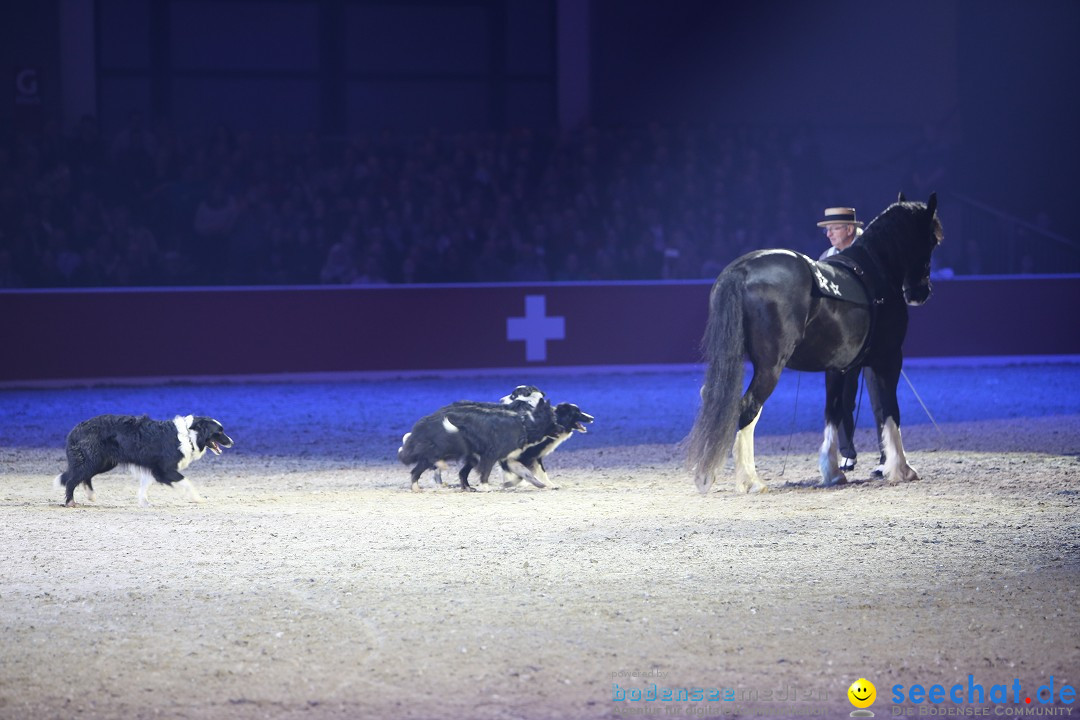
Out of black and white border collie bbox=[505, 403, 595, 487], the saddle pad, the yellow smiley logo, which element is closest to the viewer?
the yellow smiley logo

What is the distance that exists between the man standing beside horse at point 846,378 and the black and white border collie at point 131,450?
201 inches

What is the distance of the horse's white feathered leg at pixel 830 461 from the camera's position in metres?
10.4

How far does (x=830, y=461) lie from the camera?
10383 millimetres

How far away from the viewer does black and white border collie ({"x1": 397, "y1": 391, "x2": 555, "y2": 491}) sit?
10.2m

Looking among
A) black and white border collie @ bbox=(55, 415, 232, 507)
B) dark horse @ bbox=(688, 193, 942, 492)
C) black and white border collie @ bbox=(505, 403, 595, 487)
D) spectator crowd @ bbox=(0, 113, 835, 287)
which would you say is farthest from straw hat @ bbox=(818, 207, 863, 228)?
spectator crowd @ bbox=(0, 113, 835, 287)

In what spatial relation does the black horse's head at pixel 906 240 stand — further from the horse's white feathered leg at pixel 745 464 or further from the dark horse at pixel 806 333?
the horse's white feathered leg at pixel 745 464

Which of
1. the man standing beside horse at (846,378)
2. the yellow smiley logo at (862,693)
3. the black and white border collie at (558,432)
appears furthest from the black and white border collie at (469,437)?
the yellow smiley logo at (862,693)

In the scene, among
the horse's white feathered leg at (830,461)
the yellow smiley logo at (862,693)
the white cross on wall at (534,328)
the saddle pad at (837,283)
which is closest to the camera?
the yellow smiley logo at (862,693)

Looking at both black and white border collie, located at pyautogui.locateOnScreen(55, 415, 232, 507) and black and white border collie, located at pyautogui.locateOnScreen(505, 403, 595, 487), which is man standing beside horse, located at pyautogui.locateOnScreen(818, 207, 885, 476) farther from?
black and white border collie, located at pyautogui.locateOnScreen(55, 415, 232, 507)

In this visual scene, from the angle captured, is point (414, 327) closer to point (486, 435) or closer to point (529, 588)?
point (486, 435)

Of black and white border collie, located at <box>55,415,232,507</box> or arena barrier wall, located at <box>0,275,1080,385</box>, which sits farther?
arena barrier wall, located at <box>0,275,1080,385</box>

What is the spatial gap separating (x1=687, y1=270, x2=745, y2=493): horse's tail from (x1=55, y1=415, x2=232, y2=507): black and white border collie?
3.73m

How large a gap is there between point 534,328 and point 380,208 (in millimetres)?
3934

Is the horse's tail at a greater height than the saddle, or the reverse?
the saddle
